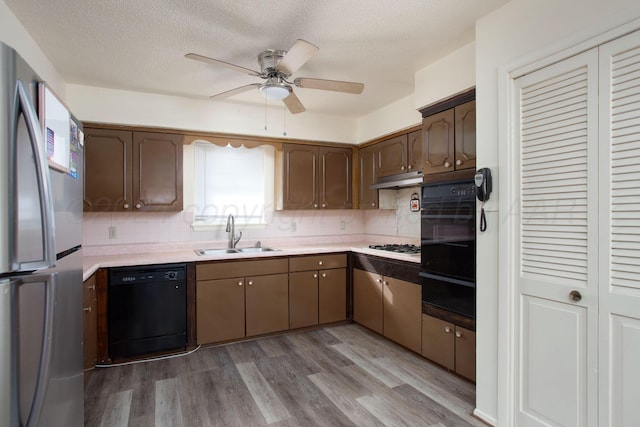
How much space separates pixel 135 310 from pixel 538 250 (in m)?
3.08

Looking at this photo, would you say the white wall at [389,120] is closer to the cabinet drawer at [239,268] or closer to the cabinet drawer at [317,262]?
the cabinet drawer at [317,262]

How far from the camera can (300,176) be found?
13.6 feet

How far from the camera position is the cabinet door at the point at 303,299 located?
369 cm

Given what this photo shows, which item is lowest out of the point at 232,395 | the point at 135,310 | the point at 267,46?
the point at 232,395

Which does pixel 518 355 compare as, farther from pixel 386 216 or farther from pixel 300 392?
pixel 386 216

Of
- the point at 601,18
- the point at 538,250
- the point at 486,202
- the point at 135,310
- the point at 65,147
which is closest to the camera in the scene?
the point at 65,147

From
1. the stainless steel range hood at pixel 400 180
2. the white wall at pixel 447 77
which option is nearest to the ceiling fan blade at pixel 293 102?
the white wall at pixel 447 77

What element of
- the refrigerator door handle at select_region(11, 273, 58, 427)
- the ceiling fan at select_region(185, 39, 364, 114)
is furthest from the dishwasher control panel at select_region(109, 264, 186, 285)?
the refrigerator door handle at select_region(11, 273, 58, 427)

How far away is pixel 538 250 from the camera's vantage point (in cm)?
188

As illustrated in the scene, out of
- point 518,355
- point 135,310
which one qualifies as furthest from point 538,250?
point 135,310

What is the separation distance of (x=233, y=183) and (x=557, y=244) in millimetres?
3234

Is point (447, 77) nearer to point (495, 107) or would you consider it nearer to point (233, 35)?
point (495, 107)

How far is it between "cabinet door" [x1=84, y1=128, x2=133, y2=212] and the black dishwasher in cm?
69

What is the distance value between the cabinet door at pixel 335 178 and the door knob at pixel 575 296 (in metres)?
2.84
